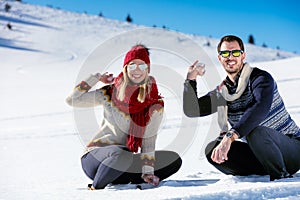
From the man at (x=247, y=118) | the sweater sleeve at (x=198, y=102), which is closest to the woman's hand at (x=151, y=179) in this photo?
the man at (x=247, y=118)

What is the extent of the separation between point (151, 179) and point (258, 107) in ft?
2.46

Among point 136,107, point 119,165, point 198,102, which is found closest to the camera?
point 119,165

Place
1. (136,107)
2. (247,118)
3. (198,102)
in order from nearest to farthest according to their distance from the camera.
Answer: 1. (247,118)
2. (136,107)
3. (198,102)

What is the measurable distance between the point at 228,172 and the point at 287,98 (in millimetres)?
4128

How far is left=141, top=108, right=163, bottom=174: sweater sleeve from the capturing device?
2365mm

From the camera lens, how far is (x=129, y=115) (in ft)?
7.91

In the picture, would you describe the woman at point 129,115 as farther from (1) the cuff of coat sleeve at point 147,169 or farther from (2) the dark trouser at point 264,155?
(2) the dark trouser at point 264,155

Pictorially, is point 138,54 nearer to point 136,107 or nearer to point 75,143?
point 136,107

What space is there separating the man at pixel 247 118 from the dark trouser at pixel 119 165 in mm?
277

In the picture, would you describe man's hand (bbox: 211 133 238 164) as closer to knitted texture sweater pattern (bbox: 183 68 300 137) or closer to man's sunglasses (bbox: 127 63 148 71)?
knitted texture sweater pattern (bbox: 183 68 300 137)

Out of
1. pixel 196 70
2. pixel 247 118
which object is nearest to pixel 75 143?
pixel 196 70

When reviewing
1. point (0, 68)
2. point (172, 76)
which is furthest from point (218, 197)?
point (0, 68)

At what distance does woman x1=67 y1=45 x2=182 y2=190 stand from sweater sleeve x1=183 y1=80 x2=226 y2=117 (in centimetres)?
19

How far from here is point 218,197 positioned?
1.90m
